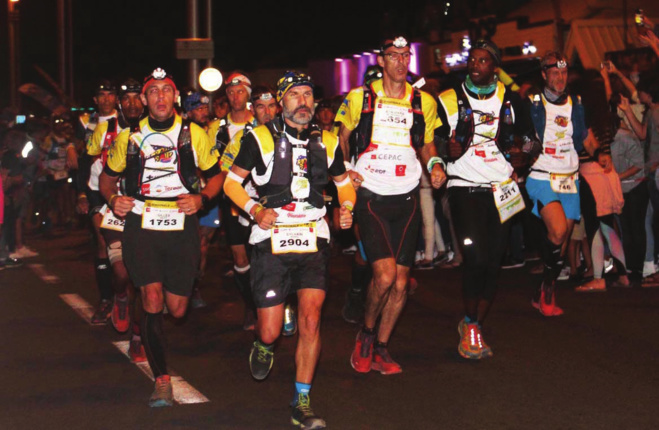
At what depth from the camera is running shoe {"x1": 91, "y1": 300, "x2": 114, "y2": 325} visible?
10312 mm

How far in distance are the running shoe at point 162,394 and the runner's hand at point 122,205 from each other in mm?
1142

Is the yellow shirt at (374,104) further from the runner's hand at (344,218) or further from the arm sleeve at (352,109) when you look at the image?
the runner's hand at (344,218)

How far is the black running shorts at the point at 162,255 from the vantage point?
7152 mm

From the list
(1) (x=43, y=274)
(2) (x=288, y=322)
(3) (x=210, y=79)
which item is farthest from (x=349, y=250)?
(2) (x=288, y=322)

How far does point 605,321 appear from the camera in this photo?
31.9 feet

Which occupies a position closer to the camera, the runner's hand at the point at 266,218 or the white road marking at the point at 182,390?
the runner's hand at the point at 266,218

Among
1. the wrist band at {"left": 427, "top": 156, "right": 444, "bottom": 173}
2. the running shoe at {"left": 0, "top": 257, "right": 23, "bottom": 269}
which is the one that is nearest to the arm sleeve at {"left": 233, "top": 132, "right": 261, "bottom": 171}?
the wrist band at {"left": 427, "top": 156, "right": 444, "bottom": 173}

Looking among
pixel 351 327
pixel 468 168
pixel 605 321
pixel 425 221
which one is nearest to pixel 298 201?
pixel 468 168

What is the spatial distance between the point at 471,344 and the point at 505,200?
46.1 inches

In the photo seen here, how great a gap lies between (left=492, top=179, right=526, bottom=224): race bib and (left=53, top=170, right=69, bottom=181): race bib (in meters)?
14.8

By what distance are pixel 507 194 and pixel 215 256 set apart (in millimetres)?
8503

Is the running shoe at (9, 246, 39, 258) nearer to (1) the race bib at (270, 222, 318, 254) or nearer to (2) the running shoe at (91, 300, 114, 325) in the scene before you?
(2) the running shoe at (91, 300, 114, 325)

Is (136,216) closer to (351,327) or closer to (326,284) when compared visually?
(326,284)

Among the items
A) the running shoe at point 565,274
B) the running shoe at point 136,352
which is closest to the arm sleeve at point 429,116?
the running shoe at point 136,352
